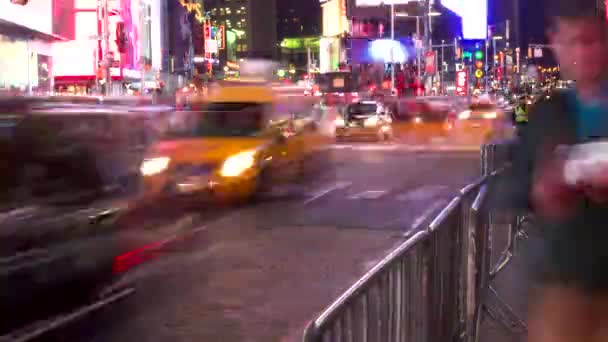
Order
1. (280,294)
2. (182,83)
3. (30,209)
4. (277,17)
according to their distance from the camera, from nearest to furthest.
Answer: (30,209), (280,294), (182,83), (277,17)

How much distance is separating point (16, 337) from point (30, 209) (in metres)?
0.89

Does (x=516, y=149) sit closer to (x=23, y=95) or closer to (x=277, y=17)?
(x=23, y=95)

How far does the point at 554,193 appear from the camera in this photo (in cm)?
339

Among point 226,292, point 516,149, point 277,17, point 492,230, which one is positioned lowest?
point 226,292

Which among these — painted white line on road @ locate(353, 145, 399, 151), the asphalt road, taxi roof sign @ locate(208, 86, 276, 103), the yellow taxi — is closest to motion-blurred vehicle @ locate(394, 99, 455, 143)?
painted white line on road @ locate(353, 145, 399, 151)

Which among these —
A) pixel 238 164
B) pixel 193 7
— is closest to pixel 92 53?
pixel 238 164

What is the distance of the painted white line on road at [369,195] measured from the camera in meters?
17.7

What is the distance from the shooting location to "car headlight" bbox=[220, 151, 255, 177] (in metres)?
15.0

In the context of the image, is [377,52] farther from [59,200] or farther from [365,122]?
[59,200]

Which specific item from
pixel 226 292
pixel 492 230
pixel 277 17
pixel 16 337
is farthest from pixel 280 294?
pixel 277 17

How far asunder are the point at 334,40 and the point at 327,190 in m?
90.1

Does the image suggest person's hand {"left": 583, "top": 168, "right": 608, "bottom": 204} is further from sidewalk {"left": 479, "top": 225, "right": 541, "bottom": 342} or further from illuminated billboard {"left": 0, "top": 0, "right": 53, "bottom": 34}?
illuminated billboard {"left": 0, "top": 0, "right": 53, "bottom": 34}

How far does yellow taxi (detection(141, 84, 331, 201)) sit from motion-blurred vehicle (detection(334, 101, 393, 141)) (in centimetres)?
1903

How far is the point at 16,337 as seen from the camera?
6316 mm
